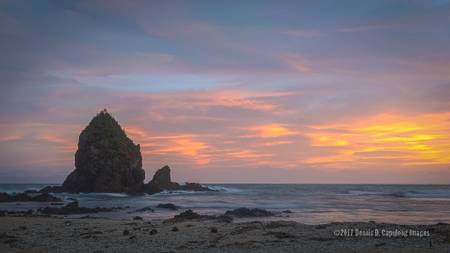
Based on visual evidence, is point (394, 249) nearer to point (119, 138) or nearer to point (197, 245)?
point (197, 245)

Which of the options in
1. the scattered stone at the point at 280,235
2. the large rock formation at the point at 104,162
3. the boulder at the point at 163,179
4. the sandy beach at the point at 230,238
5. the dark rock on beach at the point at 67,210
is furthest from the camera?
the boulder at the point at 163,179

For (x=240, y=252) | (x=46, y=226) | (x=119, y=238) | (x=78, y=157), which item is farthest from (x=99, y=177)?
(x=240, y=252)

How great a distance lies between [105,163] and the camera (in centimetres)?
7762

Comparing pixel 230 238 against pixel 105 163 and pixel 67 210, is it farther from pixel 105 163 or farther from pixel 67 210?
pixel 105 163

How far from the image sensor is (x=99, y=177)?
3027 inches

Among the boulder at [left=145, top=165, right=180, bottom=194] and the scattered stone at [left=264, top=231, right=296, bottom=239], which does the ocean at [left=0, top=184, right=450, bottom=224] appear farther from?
the boulder at [left=145, top=165, right=180, bottom=194]

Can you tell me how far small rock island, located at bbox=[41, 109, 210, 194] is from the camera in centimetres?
7712

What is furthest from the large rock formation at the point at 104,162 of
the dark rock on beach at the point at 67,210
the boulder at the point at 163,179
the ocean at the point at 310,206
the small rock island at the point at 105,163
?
the dark rock on beach at the point at 67,210

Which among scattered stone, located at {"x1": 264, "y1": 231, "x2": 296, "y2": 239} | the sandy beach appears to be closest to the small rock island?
the sandy beach

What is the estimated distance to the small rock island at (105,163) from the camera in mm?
77125

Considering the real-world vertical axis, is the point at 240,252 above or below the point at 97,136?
below

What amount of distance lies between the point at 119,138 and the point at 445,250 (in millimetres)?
72084

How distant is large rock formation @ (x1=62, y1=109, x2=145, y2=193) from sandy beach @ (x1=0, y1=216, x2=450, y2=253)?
181ft

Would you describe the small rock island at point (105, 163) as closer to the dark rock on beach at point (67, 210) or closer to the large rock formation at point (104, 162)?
the large rock formation at point (104, 162)
